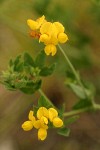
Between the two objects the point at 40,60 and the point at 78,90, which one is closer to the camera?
the point at 40,60

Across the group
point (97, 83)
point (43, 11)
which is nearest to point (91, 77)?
point (97, 83)

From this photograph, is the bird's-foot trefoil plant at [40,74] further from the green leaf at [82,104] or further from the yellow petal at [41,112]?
the green leaf at [82,104]

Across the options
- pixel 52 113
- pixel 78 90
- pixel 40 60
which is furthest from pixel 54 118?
pixel 78 90

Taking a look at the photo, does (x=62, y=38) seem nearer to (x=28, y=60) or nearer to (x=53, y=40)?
(x=53, y=40)

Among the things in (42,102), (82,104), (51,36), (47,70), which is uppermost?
(51,36)

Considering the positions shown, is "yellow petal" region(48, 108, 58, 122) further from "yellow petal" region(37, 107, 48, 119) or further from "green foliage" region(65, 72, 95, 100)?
"green foliage" region(65, 72, 95, 100)

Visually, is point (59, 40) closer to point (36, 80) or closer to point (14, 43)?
point (36, 80)
